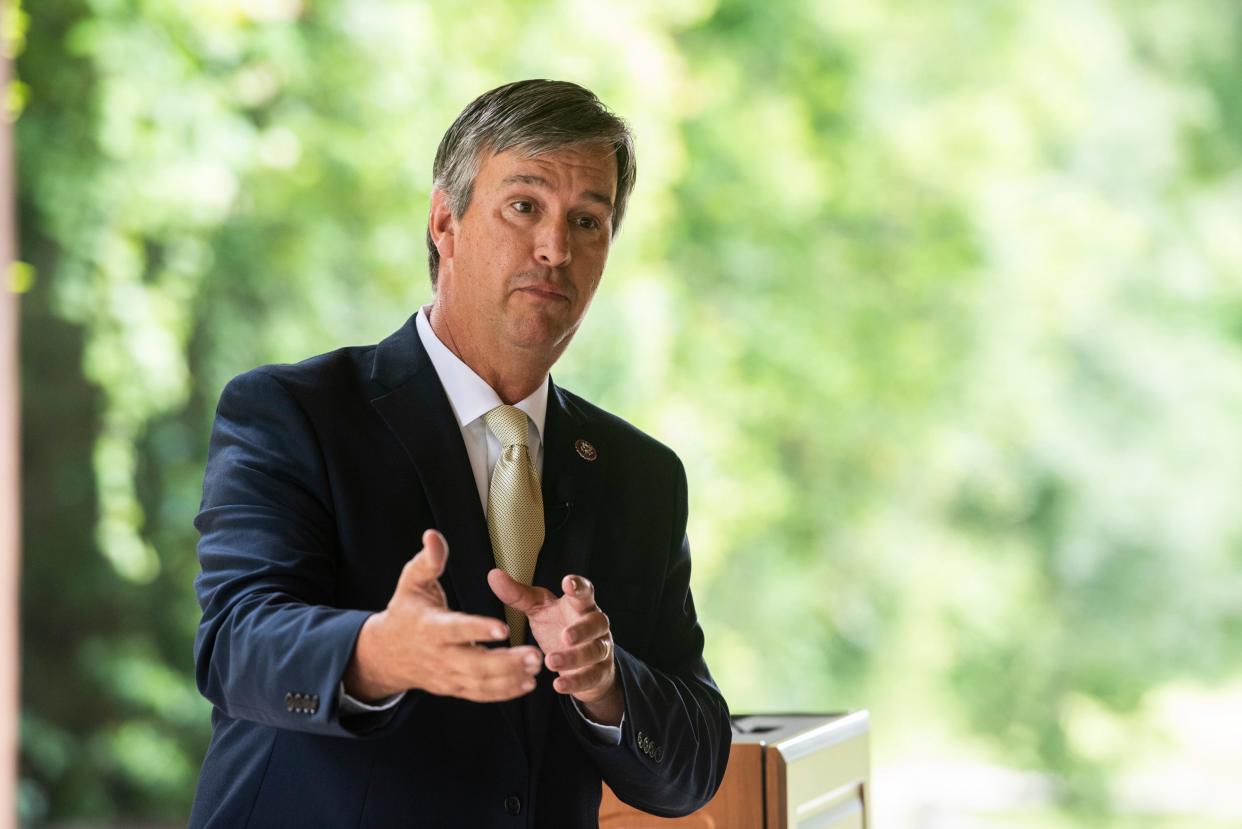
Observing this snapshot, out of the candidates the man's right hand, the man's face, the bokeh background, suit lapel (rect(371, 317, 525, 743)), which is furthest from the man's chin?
the bokeh background

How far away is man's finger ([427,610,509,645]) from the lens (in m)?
1.20

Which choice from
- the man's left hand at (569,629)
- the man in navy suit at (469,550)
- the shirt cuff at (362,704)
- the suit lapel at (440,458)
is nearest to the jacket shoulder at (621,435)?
the man in navy suit at (469,550)

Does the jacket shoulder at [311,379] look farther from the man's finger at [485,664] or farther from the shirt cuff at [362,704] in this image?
the man's finger at [485,664]

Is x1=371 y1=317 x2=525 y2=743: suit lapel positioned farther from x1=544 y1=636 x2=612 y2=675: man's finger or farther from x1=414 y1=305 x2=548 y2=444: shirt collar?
x1=544 y1=636 x2=612 y2=675: man's finger

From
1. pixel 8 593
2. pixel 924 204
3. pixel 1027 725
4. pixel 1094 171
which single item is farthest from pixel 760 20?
pixel 8 593

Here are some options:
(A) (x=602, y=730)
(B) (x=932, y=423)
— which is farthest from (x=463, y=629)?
(B) (x=932, y=423)

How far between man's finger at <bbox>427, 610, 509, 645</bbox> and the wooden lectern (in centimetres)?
70

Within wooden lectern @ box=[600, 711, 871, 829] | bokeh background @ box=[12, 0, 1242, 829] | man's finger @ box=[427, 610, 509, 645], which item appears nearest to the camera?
man's finger @ box=[427, 610, 509, 645]

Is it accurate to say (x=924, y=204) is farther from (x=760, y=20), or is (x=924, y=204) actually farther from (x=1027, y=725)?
(x=1027, y=725)

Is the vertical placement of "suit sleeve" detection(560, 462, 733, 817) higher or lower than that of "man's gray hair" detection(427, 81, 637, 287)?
lower

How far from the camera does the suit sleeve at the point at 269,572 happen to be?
1.33 meters

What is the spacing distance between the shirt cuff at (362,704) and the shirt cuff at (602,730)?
0.85 ft

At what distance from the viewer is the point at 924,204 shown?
26.8ft

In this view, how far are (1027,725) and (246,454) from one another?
766cm
